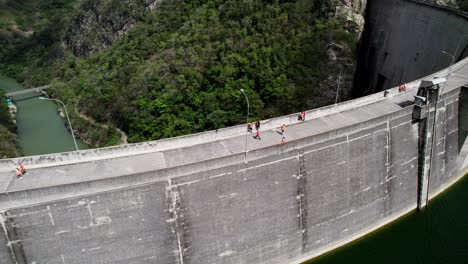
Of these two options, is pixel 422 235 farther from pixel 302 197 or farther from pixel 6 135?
pixel 6 135

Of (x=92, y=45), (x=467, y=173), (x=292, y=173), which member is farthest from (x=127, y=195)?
(x=92, y=45)

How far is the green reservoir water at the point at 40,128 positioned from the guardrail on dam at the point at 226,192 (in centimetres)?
1757

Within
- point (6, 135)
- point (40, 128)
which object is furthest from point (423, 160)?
point (40, 128)

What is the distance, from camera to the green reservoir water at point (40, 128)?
3175 cm

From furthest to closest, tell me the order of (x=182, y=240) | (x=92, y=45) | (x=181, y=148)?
(x=92, y=45) → (x=181, y=148) → (x=182, y=240)

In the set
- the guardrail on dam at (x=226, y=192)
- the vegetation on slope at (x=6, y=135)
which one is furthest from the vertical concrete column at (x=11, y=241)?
the vegetation on slope at (x=6, y=135)

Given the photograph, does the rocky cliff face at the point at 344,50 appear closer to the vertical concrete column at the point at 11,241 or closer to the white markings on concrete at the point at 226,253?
the white markings on concrete at the point at 226,253

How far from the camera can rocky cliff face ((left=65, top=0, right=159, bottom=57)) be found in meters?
37.9

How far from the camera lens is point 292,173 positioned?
1661 cm

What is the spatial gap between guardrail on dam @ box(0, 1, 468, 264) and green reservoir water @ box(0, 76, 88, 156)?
692 inches

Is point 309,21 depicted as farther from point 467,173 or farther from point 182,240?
point 182,240

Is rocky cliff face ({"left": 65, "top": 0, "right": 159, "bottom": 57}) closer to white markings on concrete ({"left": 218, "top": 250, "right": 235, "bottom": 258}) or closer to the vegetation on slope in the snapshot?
the vegetation on slope

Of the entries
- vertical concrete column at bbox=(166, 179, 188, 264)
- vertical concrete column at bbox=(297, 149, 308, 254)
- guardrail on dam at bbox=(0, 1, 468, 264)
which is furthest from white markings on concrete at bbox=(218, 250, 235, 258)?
vertical concrete column at bbox=(297, 149, 308, 254)

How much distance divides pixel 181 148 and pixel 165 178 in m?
2.21
